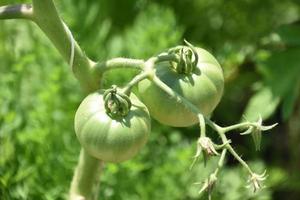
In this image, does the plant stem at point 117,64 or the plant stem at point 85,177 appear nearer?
the plant stem at point 117,64

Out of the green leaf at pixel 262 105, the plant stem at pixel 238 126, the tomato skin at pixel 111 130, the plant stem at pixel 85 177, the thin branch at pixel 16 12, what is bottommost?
the green leaf at pixel 262 105

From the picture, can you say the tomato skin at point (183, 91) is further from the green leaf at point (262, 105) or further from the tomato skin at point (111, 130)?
the green leaf at point (262, 105)

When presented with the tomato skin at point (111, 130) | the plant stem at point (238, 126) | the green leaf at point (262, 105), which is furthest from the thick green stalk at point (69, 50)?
the green leaf at point (262, 105)

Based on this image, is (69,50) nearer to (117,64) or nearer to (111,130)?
(117,64)

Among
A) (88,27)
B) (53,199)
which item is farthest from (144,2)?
(53,199)

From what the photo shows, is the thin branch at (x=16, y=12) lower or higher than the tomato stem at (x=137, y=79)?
higher

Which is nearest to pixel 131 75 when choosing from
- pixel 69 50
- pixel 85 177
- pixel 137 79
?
pixel 85 177

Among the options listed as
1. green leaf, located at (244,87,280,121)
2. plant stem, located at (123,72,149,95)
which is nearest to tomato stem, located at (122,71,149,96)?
plant stem, located at (123,72,149,95)
